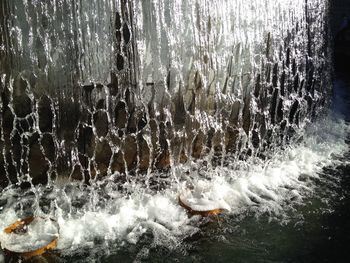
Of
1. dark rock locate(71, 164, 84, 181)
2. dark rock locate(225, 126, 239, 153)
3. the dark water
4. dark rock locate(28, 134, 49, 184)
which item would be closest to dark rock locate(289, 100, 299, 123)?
dark rock locate(225, 126, 239, 153)

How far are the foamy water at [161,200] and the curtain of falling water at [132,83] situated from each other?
24 centimetres

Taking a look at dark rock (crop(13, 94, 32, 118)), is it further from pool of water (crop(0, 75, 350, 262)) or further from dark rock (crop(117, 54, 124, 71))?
dark rock (crop(117, 54, 124, 71))

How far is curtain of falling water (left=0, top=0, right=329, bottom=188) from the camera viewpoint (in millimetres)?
3900

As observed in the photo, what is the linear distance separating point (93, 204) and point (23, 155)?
103 centimetres

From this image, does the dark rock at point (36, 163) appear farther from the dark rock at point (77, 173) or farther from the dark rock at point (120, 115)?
the dark rock at point (120, 115)

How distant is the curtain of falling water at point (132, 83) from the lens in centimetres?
390

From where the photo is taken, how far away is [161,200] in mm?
4457

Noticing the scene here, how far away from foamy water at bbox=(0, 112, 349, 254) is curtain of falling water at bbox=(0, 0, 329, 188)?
9.6 inches

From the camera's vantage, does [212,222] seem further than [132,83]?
No

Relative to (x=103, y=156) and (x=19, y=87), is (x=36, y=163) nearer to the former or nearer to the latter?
(x=103, y=156)

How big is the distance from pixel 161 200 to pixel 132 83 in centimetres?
156

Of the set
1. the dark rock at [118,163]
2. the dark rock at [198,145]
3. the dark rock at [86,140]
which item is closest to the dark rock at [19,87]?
the dark rock at [86,140]

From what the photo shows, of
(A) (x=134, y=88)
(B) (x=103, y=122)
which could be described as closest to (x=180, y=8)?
(A) (x=134, y=88)

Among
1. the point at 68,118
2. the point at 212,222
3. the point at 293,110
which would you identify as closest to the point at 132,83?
the point at 68,118
